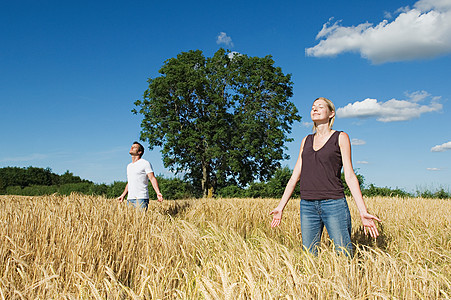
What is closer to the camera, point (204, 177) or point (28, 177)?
point (204, 177)

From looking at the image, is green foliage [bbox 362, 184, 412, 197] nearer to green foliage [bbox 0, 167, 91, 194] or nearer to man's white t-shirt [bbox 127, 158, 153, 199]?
man's white t-shirt [bbox 127, 158, 153, 199]

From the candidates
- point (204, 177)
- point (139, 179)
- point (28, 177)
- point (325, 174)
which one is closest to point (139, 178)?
point (139, 179)

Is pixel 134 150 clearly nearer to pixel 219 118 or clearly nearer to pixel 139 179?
pixel 139 179

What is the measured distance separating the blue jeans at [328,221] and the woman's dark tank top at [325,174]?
8 cm

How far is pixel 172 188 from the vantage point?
20641mm

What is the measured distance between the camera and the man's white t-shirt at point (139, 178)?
19.5 ft

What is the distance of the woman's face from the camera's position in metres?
3.33

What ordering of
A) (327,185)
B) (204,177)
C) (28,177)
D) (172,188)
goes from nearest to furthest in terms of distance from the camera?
(327,185) < (172,188) < (204,177) < (28,177)

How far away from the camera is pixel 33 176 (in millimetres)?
36875

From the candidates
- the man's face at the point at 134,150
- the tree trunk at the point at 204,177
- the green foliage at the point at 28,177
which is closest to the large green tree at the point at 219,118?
the tree trunk at the point at 204,177

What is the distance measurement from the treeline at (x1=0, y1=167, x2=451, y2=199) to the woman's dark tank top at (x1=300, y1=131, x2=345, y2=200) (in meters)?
6.10

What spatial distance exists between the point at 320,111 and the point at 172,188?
18040mm

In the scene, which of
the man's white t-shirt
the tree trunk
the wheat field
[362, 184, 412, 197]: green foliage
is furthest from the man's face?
the tree trunk

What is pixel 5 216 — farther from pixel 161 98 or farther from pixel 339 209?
pixel 161 98
